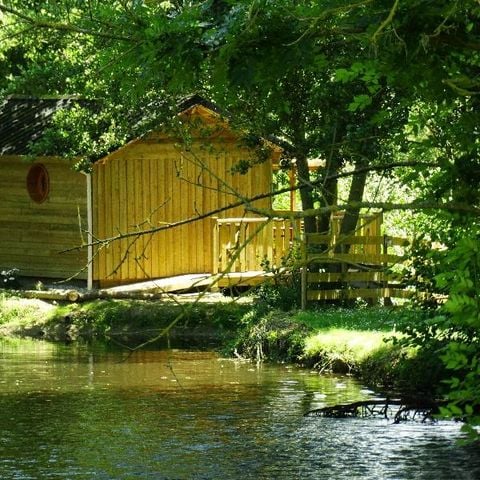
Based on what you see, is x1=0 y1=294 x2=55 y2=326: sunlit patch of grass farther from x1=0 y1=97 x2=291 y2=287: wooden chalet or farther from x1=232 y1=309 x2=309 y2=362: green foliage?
x1=232 y1=309 x2=309 y2=362: green foliage

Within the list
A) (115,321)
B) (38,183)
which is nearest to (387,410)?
(115,321)

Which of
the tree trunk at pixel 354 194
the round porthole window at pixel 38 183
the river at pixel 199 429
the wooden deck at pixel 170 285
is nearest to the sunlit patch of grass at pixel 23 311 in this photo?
the wooden deck at pixel 170 285

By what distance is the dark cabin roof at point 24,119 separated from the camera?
25469mm

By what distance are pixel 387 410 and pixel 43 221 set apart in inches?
523

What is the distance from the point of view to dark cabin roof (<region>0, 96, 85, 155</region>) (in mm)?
25469

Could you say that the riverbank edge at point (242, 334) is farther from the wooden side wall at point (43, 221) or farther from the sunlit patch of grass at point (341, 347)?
the wooden side wall at point (43, 221)

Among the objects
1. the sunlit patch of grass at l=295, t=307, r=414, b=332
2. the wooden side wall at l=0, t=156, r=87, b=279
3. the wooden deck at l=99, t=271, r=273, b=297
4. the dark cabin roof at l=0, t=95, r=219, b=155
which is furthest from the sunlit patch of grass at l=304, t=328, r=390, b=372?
the wooden side wall at l=0, t=156, r=87, b=279

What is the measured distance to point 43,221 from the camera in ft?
86.1

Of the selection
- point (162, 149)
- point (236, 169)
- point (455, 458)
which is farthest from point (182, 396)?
point (162, 149)

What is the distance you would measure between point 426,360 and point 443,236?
97.2 inches

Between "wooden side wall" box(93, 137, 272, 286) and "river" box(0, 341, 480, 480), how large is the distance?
20.2ft

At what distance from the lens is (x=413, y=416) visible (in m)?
13.9

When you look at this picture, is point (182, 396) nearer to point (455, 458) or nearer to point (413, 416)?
point (413, 416)

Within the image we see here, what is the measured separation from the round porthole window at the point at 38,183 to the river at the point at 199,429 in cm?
753
